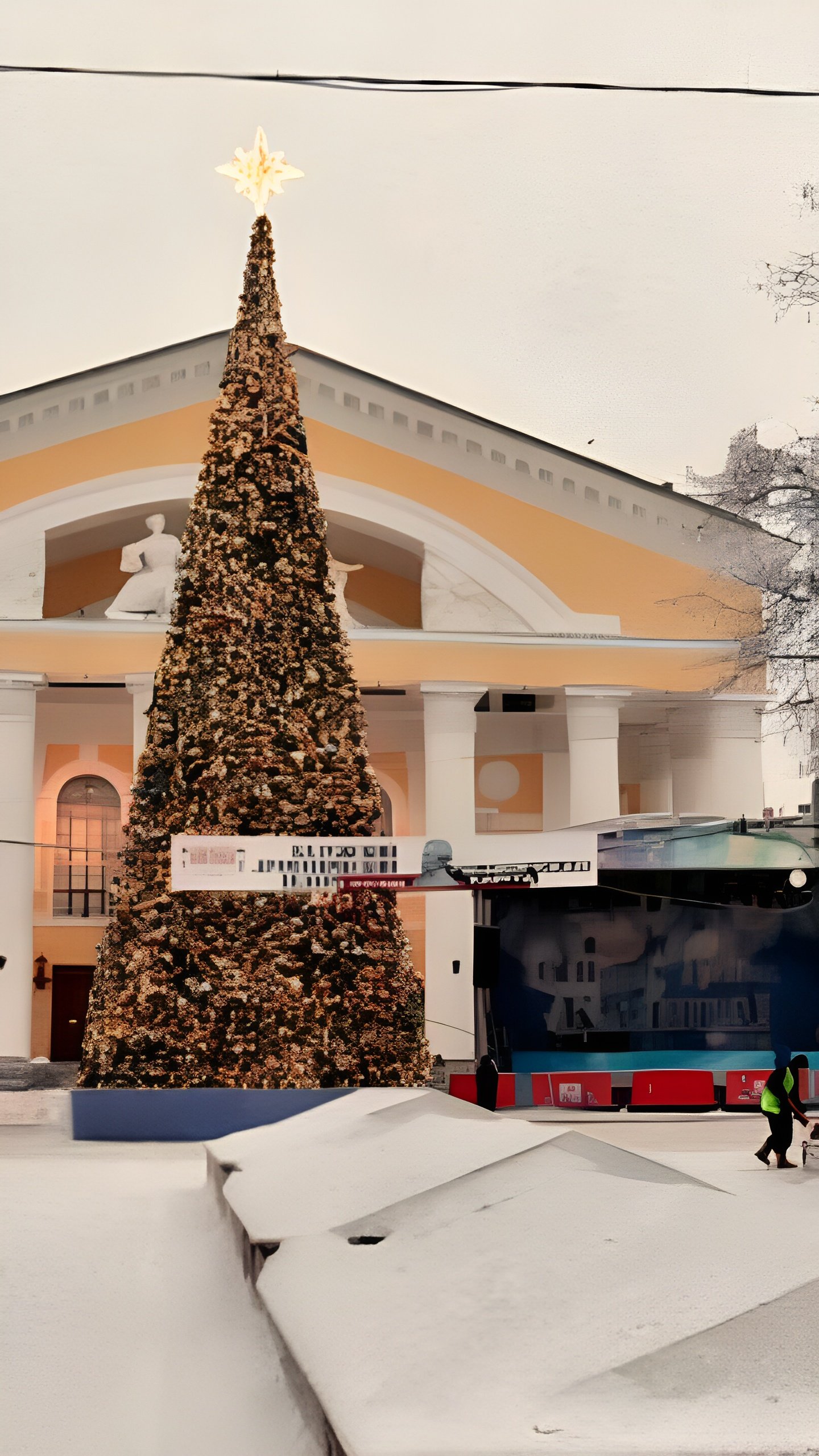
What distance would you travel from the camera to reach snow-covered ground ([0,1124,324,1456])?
4.04 metres

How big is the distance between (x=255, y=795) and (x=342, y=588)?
1966 mm

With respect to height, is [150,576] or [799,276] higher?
[799,276]

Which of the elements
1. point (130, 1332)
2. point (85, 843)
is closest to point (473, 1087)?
point (85, 843)

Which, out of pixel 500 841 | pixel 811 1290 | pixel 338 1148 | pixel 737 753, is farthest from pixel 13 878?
pixel 811 1290

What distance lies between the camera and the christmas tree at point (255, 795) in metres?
8.41

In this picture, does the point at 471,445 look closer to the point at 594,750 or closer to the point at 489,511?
the point at 489,511

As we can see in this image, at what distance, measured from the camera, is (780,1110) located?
764 centimetres

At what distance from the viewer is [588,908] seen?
30.7 ft

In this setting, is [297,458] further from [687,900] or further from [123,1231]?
[123,1231]

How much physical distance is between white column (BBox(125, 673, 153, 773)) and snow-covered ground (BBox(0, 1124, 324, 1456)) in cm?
343

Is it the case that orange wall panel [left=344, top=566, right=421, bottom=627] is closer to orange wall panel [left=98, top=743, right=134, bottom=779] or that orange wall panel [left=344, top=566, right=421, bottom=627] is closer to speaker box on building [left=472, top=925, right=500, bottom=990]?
orange wall panel [left=98, top=743, right=134, bottom=779]

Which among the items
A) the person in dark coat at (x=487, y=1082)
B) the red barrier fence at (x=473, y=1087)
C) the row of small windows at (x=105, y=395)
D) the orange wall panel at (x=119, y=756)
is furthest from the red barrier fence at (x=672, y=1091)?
the row of small windows at (x=105, y=395)

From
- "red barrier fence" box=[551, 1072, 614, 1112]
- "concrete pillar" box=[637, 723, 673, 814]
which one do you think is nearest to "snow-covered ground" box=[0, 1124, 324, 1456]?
"red barrier fence" box=[551, 1072, 614, 1112]

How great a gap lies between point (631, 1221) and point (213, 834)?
4.63m
